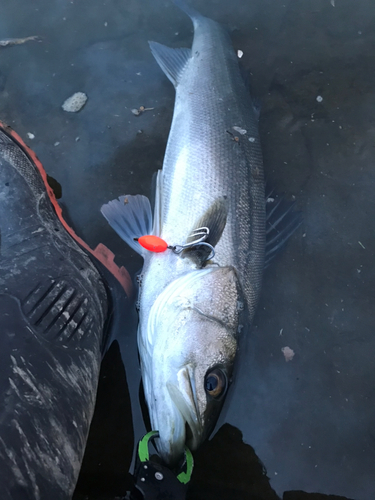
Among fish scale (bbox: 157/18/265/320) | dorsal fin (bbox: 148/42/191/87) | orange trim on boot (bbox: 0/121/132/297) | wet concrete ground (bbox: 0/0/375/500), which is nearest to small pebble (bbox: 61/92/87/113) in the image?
wet concrete ground (bbox: 0/0/375/500)

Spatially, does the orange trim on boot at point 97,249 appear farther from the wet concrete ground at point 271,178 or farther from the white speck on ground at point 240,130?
the white speck on ground at point 240,130

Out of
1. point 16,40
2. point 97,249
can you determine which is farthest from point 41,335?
point 16,40

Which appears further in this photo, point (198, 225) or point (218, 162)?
point (218, 162)

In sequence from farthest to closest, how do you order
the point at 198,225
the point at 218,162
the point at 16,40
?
the point at 16,40, the point at 218,162, the point at 198,225

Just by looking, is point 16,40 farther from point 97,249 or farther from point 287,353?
point 287,353

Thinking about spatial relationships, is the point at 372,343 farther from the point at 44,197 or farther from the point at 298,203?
the point at 44,197

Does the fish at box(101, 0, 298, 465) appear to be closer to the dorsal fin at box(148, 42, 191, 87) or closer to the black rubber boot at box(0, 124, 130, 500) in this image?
the dorsal fin at box(148, 42, 191, 87)

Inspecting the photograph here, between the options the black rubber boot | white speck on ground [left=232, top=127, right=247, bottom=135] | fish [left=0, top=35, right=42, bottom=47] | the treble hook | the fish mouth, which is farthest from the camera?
fish [left=0, top=35, right=42, bottom=47]
